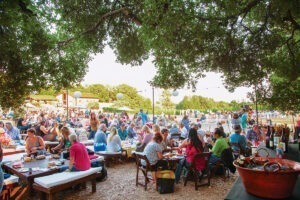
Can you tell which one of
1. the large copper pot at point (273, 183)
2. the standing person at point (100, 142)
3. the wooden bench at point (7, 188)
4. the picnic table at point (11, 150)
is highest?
the large copper pot at point (273, 183)

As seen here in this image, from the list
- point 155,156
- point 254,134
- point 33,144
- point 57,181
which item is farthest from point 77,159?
point 254,134

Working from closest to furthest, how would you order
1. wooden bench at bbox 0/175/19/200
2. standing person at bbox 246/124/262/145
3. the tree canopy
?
1. the tree canopy
2. wooden bench at bbox 0/175/19/200
3. standing person at bbox 246/124/262/145

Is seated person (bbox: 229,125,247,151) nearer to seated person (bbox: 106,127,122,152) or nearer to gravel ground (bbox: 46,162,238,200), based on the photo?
gravel ground (bbox: 46,162,238,200)

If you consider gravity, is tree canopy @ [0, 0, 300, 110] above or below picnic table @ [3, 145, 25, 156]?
above

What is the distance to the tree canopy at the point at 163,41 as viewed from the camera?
165 inches

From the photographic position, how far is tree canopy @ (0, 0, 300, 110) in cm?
419

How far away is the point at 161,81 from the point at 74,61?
250 centimetres

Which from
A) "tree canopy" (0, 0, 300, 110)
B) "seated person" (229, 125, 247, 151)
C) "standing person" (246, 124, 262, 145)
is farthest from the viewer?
"standing person" (246, 124, 262, 145)

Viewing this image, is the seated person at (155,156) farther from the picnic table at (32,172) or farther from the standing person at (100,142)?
the standing person at (100,142)

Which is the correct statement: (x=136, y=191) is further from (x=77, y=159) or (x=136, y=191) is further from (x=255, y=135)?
(x=255, y=135)

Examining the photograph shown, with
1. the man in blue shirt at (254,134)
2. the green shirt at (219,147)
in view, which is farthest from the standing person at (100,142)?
the man in blue shirt at (254,134)

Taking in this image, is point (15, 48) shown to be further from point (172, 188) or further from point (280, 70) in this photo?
point (280, 70)

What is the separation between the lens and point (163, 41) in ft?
14.4

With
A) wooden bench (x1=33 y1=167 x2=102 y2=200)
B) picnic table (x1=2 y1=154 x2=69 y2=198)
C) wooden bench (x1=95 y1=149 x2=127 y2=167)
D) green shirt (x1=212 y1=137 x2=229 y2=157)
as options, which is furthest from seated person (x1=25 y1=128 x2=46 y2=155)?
green shirt (x1=212 y1=137 x2=229 y2=157)
